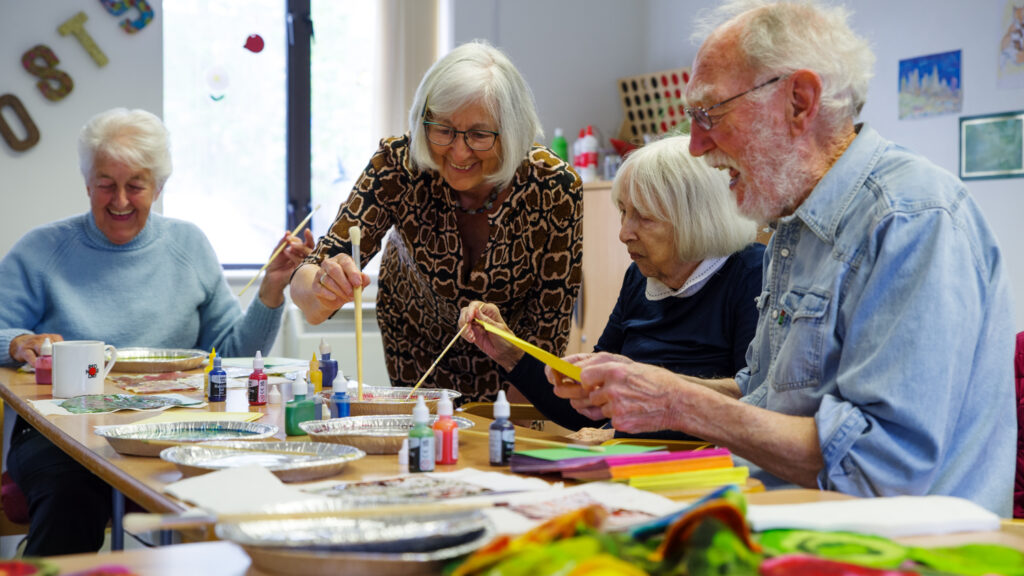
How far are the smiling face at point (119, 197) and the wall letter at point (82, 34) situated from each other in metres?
1.70

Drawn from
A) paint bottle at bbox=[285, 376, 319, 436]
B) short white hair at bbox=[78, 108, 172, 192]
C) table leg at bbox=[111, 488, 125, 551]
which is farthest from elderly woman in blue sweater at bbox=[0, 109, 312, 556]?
paint bottle at bbox=[285, 376, 319, 436]

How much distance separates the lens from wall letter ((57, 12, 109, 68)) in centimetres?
422

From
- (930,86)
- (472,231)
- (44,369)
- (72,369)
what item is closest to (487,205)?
(472,231)

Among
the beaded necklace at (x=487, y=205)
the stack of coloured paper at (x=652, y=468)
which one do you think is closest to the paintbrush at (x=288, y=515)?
the stack of coloured paper at (x=652, y=468)

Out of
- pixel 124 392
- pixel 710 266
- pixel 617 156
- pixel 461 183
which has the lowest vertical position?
pixel 124 392

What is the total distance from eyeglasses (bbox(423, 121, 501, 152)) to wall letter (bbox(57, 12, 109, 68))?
8.87ft

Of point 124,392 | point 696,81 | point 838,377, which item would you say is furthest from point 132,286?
point 838,377

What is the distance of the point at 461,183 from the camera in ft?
7.51

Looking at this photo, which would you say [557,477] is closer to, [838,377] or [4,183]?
[838,377]

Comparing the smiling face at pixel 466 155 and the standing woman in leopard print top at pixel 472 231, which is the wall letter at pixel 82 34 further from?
the smiling face at pixel 466 155

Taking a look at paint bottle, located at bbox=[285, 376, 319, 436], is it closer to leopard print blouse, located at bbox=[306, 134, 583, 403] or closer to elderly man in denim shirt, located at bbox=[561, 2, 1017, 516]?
elderly man in denim shirt, located at bbox=[561, 2, 1017, 516]

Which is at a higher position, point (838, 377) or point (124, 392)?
point (838, 377)

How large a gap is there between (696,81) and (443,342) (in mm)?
1123

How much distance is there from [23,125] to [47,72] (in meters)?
0.25
